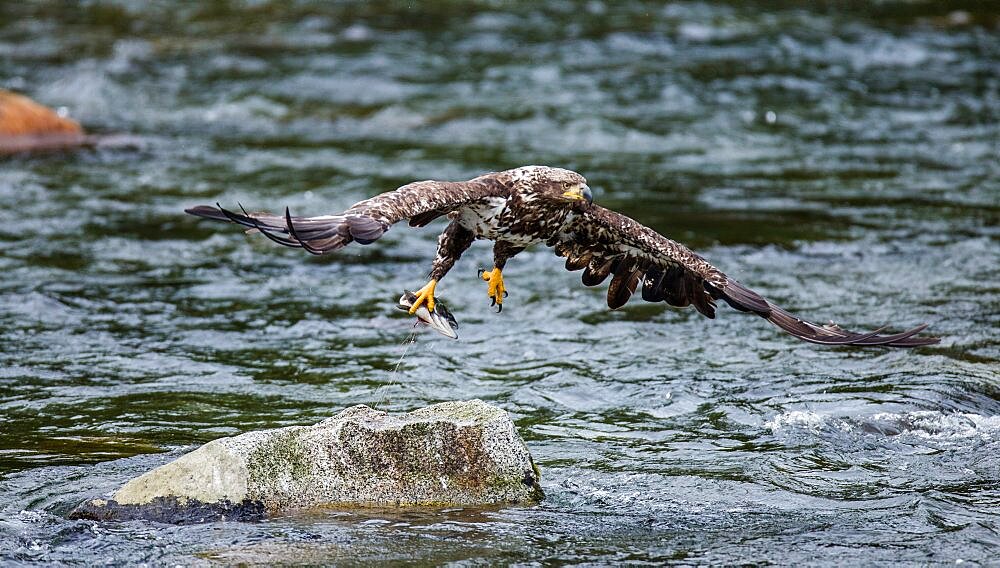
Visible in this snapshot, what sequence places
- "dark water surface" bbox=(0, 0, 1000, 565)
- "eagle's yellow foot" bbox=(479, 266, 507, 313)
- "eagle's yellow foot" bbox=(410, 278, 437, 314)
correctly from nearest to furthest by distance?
"dark water surface" bbox=(0, 0, 1000, 565)
"eagle's yellow foot" bbox=(410, 278, 437, 314)
"eagle's yellow foot" bbox=(479, 266, 507, 313)

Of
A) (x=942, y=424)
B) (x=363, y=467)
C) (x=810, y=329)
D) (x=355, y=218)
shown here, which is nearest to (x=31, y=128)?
(x=363, y=467)

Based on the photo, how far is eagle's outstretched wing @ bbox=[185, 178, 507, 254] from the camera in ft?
17.4

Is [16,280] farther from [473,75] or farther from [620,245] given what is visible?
[473,75]

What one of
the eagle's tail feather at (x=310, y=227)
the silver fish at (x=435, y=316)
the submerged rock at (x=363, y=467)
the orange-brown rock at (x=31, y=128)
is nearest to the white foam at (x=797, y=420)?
the submerged rock at (x=363, y=467)

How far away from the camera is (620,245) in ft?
25.1

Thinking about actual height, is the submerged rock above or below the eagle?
below

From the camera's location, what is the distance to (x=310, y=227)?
5.45 metres

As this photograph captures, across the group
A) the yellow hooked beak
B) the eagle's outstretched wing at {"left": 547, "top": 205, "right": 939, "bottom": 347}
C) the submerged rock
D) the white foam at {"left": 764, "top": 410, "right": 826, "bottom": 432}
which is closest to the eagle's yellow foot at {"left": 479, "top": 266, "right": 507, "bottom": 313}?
the eagle's outstretched wing at {"left": 547, "top": 205, "right": 939, "bottom": 347}

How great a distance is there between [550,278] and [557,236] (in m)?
3.55

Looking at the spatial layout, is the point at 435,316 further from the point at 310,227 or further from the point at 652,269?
the point at 652,269

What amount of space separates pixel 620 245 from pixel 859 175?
24.9ft

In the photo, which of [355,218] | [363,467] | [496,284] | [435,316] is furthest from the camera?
[496,284]

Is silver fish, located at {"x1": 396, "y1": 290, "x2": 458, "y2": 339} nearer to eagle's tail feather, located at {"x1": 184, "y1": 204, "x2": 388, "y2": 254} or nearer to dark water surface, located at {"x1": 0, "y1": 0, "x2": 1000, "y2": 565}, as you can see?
dark water surface, located at {"x1": 0, "y1": 0, "x2": 1000, "y2": 565}

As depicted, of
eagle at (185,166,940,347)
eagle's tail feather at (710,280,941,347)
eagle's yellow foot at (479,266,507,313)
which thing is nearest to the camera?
eagle at (185,166,940,347)
